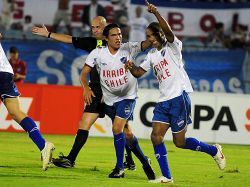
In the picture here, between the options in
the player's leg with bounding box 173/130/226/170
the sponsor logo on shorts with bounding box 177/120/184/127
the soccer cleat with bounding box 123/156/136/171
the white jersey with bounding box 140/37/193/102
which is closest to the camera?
the white jersey with bounding box 140/37/193/102

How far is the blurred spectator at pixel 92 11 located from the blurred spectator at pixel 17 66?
241 cm

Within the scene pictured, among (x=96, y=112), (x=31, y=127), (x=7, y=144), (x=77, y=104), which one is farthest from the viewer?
(x=77, y=104)

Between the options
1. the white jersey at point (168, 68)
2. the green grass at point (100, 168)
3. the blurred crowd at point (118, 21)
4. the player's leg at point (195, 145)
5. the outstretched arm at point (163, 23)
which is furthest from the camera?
the blurred crowd at point (118, 21)

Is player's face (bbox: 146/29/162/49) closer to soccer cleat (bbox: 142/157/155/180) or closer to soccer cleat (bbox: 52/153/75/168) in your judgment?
soccer cleat (bbox: 142/157/155/180)

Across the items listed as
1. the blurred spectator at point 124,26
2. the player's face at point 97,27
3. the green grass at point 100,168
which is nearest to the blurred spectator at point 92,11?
the blurred spectator at point 124,26

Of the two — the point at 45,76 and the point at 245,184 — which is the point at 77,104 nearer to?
the point at 45,76

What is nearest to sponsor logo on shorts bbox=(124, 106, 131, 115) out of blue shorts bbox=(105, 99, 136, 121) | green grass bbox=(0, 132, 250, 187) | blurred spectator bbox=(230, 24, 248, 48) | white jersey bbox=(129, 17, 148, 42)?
blue shorts bbox=(105, 99, 136, 121)

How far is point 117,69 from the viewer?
1093 centimetres

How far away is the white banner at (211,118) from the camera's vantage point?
1703 cm

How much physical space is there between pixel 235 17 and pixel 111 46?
10349mm

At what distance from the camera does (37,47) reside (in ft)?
65.6

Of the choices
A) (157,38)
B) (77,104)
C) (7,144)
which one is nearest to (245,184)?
(157,38)

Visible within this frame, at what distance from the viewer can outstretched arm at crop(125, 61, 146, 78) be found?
1027cm

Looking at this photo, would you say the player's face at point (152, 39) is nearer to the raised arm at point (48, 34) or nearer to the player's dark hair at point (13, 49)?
the raised arm at point (48, 34)
